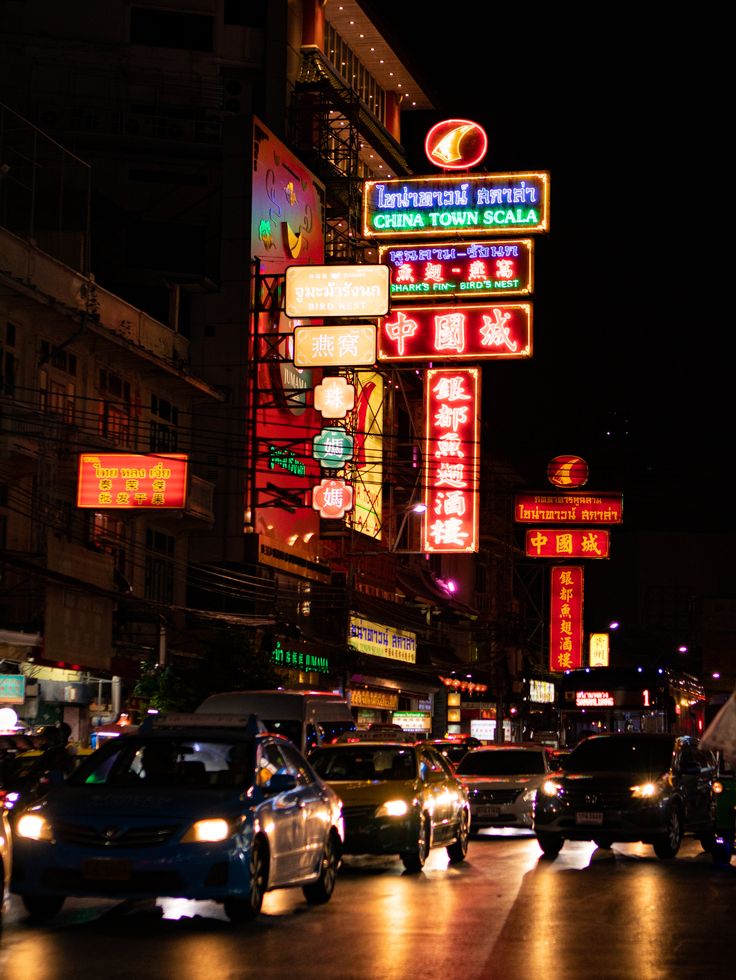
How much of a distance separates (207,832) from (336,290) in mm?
31475

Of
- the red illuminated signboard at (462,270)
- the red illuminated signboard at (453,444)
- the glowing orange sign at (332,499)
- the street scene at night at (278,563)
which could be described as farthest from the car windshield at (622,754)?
the red illuminated signboard at (462,270)

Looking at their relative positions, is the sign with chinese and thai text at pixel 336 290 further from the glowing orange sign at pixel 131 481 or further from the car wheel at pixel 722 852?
the car wheel at pixel 722 852

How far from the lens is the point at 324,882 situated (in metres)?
15.1

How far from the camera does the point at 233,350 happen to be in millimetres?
45625

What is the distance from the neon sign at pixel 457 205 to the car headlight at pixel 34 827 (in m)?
34.8

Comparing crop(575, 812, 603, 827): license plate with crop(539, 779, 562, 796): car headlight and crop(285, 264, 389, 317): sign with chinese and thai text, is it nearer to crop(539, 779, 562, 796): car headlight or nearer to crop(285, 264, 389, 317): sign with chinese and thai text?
crop(539, 779, 562, 796): car headlight

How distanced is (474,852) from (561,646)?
4936 cm

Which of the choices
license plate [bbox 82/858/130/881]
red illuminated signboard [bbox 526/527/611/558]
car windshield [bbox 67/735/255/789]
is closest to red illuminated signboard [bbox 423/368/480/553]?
red illuminated signboard [bbox 526/527/611/558]

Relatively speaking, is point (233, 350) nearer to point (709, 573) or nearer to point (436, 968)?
point (436, 968)

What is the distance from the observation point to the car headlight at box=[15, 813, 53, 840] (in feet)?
42.3

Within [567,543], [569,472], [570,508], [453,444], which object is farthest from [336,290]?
[569,472]

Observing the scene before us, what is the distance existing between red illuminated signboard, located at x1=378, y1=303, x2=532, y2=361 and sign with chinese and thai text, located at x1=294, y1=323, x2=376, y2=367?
2371mm

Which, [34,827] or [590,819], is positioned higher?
[34,827]

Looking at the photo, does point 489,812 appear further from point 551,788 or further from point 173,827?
point 173,827
